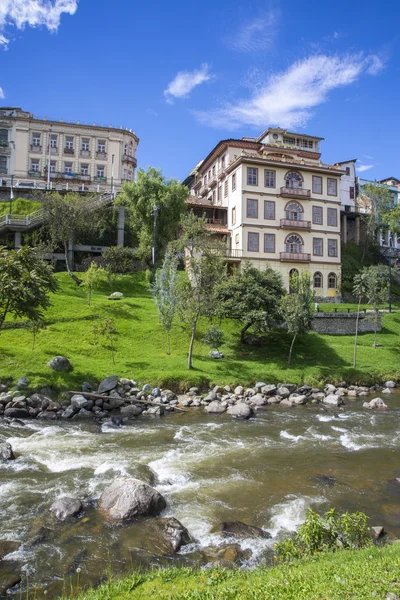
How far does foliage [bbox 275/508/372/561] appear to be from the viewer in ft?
26.0

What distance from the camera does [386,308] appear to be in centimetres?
4647

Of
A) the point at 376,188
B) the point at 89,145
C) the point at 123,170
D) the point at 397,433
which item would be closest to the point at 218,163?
the point at 123,170

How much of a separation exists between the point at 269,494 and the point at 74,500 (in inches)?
212

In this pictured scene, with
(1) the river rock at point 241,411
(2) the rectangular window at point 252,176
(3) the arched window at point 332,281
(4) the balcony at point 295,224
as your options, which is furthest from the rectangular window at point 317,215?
(1) the river rock at point 241,411

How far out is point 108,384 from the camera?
74.1ft

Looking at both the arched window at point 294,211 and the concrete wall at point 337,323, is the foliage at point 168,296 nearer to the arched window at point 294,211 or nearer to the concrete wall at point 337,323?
the concrete wall at point 337,323

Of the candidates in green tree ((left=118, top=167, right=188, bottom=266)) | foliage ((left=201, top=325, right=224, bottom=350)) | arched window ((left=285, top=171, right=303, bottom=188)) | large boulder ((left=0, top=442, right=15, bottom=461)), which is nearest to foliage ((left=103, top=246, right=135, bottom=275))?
green tree ((left=118, top=167, right=188, bottom=266))

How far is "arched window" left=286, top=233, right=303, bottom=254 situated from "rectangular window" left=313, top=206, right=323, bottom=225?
3441 millimetres

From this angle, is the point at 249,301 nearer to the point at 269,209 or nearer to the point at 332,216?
the point at 269,209

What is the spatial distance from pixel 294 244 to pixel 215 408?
109 ft

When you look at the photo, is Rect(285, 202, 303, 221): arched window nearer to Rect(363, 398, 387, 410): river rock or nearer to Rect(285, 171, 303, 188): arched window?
Rect(285, 171, 303, 188): arched window

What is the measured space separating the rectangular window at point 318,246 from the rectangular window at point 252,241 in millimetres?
8026

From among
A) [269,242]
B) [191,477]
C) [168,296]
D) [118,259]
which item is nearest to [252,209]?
[269,242]

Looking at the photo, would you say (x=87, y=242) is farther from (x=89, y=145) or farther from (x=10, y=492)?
(x=10, y=492)
